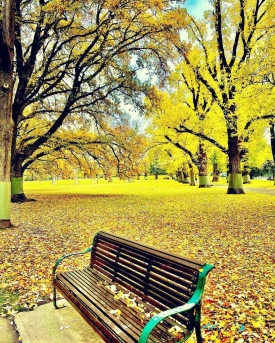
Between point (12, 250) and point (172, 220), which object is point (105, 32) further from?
point (12, 250)

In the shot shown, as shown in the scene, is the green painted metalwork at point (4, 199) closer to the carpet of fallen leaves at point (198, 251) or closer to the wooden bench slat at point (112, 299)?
the carpet of fallen leaves at point (198, 251)

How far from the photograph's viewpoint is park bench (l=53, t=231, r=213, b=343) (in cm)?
251

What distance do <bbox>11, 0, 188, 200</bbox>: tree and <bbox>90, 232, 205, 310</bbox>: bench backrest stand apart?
33.3ft

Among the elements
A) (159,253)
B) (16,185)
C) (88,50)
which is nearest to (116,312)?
(159,253)

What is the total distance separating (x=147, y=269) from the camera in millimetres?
3203

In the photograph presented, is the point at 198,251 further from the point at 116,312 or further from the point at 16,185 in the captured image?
the point at 16,185

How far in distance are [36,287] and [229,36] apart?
2347cm

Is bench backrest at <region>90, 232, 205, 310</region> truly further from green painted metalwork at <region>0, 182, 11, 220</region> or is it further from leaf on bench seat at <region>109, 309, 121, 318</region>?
green painted metalwork at <region>0, 182, 11, 220</region>

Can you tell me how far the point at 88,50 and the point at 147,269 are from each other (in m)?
14.0

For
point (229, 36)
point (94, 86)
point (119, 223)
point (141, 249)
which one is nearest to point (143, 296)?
point (141, 249)

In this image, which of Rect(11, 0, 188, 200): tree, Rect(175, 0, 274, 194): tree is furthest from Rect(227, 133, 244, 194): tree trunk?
Rect(11, 0, 188, 200): tree

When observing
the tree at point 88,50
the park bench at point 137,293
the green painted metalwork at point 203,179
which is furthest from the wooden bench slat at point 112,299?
the green painted metalwork at point 203,179

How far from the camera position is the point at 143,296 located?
123 inches

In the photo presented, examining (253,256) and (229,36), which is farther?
(229,36)
